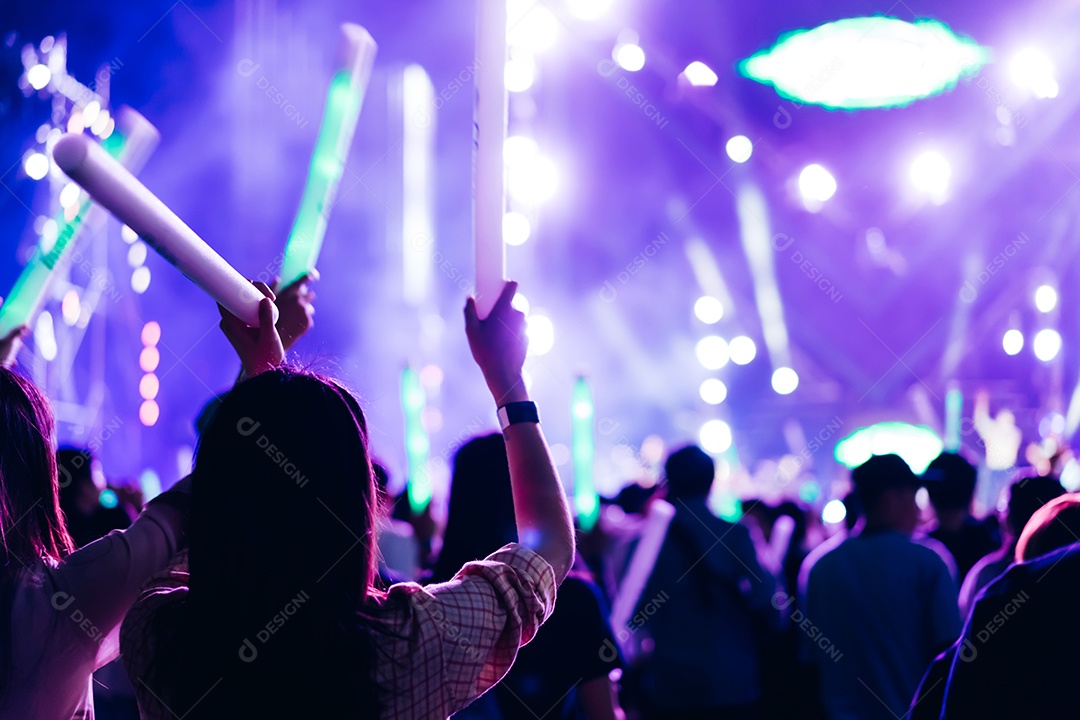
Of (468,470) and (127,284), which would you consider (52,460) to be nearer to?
(468,470)

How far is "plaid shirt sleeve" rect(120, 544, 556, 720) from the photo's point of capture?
4.68 feet

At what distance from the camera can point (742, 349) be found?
2328cm

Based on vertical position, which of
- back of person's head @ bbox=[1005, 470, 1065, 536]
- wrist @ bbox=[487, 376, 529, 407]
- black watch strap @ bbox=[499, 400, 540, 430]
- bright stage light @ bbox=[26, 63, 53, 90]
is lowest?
back of person's head @ bbox=[1005, 470, 1065, 536]

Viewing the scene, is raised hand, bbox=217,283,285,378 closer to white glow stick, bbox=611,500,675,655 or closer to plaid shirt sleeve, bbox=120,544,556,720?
plaid shirt sleeve, bbox=120,544,556,720

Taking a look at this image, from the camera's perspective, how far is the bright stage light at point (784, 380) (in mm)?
22297

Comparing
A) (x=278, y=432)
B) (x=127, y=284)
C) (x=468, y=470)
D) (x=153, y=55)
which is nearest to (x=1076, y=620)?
(x=278, y=432)

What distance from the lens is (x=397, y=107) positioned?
54.0 ft

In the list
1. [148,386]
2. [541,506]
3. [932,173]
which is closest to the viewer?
[541,506]

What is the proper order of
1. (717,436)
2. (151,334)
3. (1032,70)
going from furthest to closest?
(717,436) < (151,334) < (1032,70)

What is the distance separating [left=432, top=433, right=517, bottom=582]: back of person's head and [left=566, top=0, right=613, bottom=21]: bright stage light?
7822 millimetres

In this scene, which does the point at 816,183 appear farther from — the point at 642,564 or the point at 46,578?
the point at 46,578

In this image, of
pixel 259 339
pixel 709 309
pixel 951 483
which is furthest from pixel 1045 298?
pixel 259 339

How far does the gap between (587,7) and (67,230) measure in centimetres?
850

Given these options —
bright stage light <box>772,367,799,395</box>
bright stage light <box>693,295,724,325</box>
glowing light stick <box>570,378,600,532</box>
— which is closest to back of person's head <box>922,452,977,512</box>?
glowing light stick <box>570,378,600,532</box>
